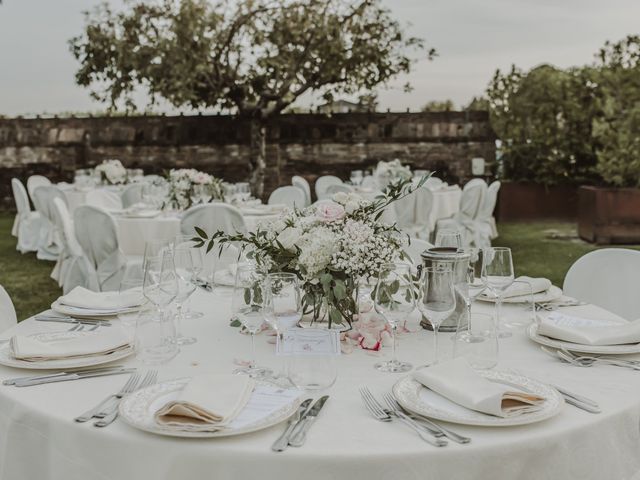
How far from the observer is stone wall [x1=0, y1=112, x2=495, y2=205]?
12414mm

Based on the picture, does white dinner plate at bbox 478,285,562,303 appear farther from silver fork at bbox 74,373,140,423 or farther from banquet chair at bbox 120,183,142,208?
banquet chair at bbox 120,183,142,208

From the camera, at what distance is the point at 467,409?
1.46 m

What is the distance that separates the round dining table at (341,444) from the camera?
1.29 meters

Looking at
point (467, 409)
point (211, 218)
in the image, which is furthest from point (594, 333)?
point (211, 218)

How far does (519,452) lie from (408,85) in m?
10.6

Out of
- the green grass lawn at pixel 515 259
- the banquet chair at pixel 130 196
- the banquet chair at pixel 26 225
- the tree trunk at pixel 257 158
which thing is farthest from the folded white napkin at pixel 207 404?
the tree trunk at pixel 257 158

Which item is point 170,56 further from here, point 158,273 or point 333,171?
point 158,273

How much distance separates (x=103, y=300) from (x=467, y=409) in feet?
4.36

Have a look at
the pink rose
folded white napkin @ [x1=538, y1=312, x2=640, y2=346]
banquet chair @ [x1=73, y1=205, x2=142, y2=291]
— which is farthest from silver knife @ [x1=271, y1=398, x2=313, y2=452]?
banquet chair @ [x1=73, y1=205, x2=142, y2=291]

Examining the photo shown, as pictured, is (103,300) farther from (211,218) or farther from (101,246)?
(101,246)

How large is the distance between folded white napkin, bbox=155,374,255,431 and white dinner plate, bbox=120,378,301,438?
15mm

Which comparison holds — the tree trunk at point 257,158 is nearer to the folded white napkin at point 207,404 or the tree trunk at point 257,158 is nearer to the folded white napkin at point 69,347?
the folded white napkin at point 69,347

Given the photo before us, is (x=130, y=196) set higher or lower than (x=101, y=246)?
higher

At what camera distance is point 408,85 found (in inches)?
453
